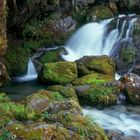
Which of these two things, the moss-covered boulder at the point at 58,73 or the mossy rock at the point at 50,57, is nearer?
the moss-covered boulder at the point at 58,73

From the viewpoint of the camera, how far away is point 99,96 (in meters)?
10.5

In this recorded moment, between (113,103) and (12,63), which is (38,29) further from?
(113,103)

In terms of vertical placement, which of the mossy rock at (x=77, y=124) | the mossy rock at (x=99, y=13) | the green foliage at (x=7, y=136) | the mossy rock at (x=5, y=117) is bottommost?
the mossy rock at (x=77, y=124)

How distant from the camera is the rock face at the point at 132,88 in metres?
10.7

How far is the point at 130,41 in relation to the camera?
48.5 feet

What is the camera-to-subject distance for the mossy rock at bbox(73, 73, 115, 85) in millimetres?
11461

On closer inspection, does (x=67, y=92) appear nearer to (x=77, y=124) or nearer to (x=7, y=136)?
(x=77, y=124)

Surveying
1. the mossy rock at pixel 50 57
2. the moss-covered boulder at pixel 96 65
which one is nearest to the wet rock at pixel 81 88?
the moss-covered boulder at pixel 96 65

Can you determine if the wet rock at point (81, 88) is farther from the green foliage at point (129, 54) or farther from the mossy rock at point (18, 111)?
the mossy rock at point (18, 111)

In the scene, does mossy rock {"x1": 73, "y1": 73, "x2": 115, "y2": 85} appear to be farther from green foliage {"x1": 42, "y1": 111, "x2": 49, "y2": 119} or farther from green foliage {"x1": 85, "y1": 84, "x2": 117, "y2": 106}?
green foliage {"x1": 42, "y1": 111, "x2": 49, "y2": 119}

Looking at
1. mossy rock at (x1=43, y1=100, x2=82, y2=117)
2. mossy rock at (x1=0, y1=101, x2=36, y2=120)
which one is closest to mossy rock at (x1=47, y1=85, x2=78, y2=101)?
mossy rock at (x1=43, y1=100, x2=82, y2=117)

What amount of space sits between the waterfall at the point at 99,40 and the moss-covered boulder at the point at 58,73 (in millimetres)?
2040

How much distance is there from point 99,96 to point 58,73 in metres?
2.37

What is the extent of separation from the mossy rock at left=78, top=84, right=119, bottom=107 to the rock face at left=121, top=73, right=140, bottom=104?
300mm
